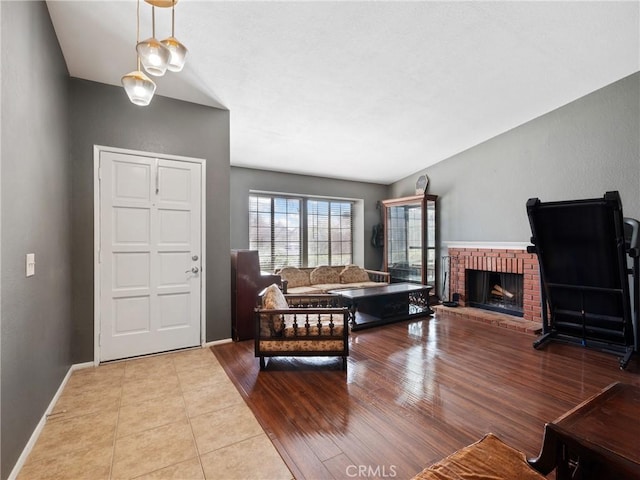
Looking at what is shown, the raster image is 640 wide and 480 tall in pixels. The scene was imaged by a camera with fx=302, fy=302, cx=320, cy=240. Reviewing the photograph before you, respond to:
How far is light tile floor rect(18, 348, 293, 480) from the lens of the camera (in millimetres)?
1641

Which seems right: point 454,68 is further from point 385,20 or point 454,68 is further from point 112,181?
point 112,181

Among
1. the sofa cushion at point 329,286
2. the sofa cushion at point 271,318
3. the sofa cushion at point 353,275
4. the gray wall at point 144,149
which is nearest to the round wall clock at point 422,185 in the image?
the sofa cushion at point 353,275

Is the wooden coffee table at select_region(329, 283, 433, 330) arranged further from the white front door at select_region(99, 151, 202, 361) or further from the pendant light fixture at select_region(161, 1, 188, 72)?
the pendant light fixture at select_region(161, 1, 188, 72)

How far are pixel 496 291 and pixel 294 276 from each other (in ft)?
11.4

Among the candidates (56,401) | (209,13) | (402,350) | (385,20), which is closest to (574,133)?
(385,20)

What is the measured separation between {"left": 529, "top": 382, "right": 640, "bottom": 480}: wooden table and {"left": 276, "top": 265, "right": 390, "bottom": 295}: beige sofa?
414 cm

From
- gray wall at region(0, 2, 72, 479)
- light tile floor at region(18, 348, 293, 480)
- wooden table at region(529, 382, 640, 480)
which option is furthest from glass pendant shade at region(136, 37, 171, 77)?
wooden table at region(529, 382, 640, 480)

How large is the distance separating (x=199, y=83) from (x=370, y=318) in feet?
12.2

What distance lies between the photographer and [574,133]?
3992 millimetres

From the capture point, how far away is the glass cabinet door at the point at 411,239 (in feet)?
19.2

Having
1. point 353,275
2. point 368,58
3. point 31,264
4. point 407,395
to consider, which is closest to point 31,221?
point 31,264

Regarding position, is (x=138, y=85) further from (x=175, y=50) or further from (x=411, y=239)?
(x=411, y=239)

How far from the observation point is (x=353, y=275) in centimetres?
593

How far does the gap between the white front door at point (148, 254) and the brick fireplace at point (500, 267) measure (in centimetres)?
433
